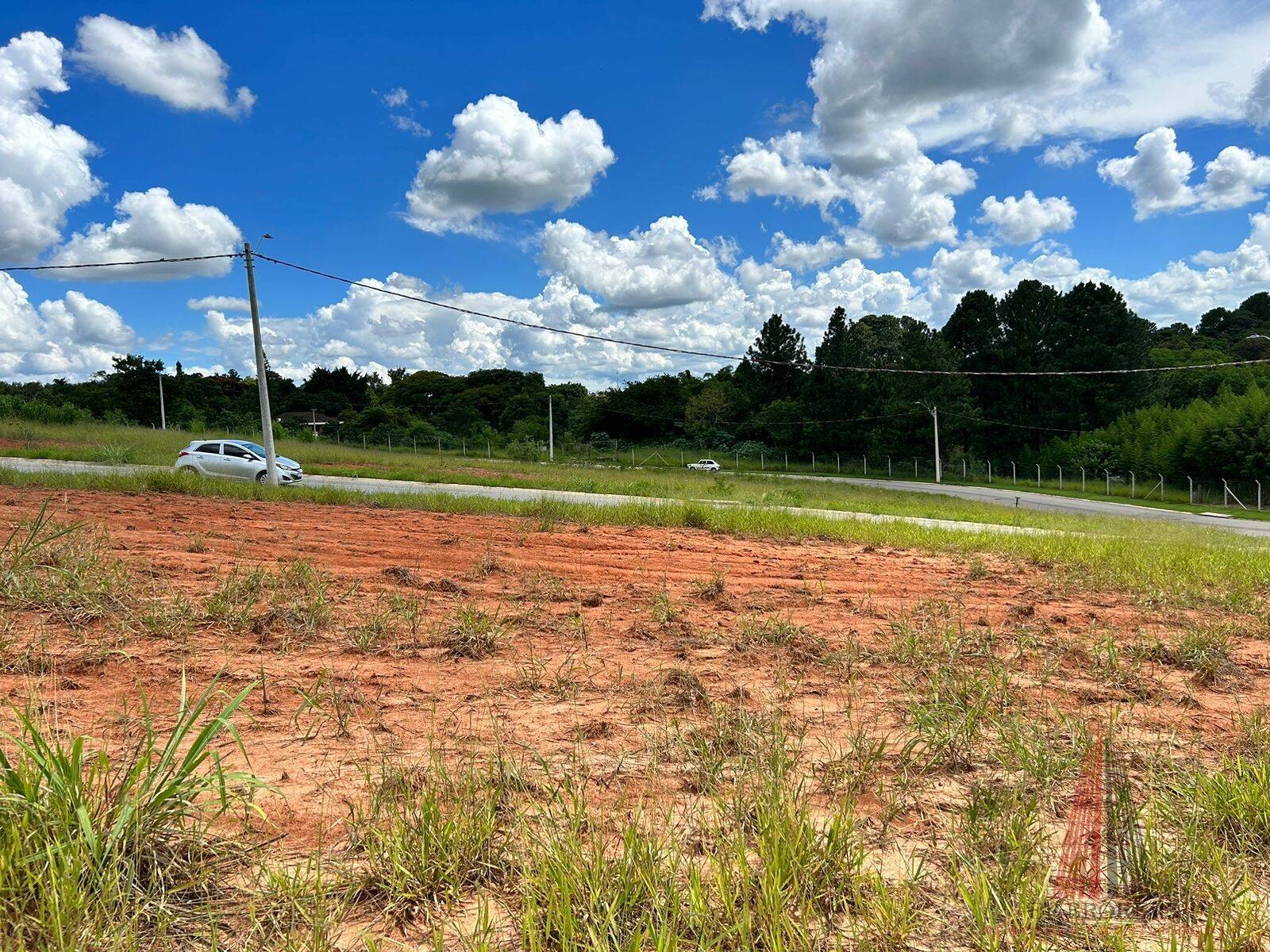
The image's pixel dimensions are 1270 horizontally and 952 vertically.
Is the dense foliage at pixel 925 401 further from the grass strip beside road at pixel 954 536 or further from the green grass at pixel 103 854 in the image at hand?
the green grass at pixel 103 854

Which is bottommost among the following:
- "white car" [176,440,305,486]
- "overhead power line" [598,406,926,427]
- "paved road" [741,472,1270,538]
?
"paved road" [741,472,1270,538]

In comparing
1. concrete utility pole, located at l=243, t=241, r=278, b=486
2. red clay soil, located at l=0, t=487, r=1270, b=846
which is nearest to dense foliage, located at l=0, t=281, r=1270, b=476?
concrete utility pole, located at l=243, t=241, r=278, b=486

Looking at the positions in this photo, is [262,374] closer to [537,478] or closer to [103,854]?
[537,478]

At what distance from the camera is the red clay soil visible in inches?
137

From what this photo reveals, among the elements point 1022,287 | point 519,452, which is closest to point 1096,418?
point 1022,287

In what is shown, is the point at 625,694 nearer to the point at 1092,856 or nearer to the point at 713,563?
the point at 1092,856

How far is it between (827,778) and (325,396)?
99831mm

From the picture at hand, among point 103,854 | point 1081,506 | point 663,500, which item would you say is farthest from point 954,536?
point 1081,506

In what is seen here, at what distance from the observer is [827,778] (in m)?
3.13

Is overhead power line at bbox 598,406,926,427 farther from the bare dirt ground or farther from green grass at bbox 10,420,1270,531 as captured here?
the bare dirt ground

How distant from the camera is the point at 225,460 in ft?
76.7

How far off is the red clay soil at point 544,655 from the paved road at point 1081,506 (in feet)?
64.2

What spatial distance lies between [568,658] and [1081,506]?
3724cm

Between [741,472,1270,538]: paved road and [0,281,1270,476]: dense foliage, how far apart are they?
7112 millimetres
